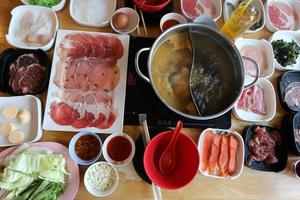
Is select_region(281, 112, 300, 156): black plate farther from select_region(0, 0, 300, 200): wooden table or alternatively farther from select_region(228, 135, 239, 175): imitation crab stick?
select_region(228, 135, 239, 175): imitation crab stick

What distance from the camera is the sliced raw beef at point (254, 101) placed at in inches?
52.8

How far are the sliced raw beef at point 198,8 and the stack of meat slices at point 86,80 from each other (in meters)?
Result: 0.41

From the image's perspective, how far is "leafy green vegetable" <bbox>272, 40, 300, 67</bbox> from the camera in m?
1.44

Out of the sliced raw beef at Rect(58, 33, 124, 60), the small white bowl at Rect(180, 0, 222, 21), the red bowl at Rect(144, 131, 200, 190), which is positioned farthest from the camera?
the small white bowl at Rect(180, 0, 222, 21)

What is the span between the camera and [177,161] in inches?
46.0

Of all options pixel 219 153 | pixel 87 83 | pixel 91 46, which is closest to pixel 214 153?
pixel 219 153

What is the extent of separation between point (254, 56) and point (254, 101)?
246 mm

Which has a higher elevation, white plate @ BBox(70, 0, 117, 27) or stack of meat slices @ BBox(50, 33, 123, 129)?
white plate @ BBox(70, 0, 117, 27)

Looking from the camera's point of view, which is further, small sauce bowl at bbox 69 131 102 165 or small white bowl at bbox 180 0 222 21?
small white bowl at bbox 180 0 222 21

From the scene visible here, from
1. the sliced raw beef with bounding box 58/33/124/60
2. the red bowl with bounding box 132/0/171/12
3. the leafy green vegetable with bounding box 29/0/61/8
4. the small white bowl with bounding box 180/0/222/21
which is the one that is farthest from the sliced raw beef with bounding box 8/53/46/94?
the small white bowl with bounding box 180/0/222/21

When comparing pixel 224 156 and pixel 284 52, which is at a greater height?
pixel 284 52

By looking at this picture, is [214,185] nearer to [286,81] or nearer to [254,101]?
[254,101]

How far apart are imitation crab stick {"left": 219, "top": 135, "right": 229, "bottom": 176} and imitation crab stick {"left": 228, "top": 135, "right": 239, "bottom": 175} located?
1cm

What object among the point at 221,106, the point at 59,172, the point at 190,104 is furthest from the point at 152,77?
the point at 59,172
